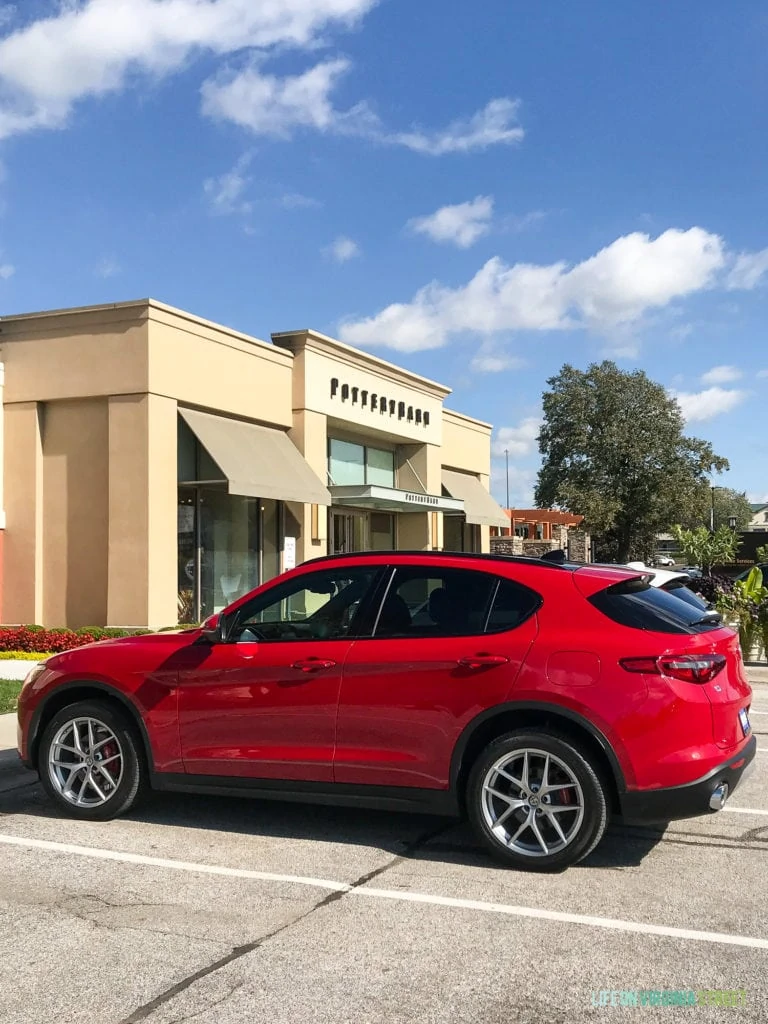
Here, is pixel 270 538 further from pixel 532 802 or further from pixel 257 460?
pixel 532 802

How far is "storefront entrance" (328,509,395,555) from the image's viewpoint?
88.1 ft

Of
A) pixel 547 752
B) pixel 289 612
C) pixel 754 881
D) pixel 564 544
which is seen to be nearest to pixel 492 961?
pixel 547 752

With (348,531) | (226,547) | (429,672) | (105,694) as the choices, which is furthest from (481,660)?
(348,531)

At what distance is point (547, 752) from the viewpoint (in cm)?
549

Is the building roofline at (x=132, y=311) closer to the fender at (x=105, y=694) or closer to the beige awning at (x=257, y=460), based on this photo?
the beige awning at (x=257, y=460)

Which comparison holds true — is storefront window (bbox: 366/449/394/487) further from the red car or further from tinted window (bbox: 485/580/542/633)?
tinted window (bbox: 485/580/542/633)

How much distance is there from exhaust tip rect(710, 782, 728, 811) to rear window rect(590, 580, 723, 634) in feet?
2.68

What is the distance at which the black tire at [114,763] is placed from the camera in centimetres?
652

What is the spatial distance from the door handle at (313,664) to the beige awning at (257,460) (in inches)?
541

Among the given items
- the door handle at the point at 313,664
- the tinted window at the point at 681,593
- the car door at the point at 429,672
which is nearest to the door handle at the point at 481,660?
the car door at the point at 429,672

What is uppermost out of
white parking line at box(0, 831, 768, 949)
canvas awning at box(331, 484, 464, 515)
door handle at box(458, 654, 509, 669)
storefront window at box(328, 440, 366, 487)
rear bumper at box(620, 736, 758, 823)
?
storefront window at box(328, 440, 366, 487)

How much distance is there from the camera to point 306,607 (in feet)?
20.9

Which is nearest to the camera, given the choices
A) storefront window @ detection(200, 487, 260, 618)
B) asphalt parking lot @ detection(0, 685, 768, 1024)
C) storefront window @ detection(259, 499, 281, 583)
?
asphalt parking lot @ detection(0, 685, 768, 1024)

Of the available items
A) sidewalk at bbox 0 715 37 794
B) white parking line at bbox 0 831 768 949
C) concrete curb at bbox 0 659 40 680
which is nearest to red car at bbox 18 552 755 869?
white parking line at bbox 0 831 768 949
